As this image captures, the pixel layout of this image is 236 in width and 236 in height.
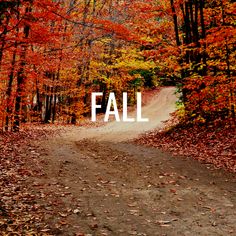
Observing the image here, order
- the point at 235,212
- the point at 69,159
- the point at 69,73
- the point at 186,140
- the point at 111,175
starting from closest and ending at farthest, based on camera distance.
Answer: the point at 235,212
the point at 111,175
the point at 69,159
the point at 186,140
the point at 69,73

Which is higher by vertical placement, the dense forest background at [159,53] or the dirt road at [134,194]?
the dense forest background at [159,53]

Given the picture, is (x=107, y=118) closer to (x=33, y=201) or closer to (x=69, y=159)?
(x=69, y=159)

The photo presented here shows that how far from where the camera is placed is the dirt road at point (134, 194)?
6676 mm

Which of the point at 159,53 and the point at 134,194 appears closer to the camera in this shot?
the point at 134,194

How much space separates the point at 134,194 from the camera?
8844 millimetres

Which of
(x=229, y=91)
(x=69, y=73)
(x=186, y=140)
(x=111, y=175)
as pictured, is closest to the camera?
(x=111, y=175)

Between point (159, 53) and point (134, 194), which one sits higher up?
point (159, 53)

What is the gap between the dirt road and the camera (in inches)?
263

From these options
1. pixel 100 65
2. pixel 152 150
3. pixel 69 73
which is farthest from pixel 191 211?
pixel 100 65

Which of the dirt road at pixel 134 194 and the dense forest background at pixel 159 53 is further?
the dense forest background at pixel 159 53

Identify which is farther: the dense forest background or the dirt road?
the dense forest background

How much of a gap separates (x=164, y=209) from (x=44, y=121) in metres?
24.0

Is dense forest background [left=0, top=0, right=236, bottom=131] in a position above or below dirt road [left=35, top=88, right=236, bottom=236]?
above

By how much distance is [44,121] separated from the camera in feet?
100
